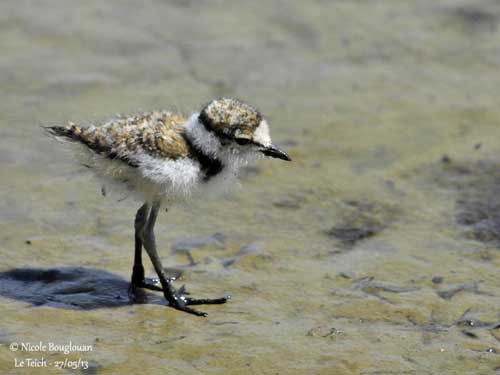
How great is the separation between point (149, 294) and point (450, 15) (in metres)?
5.00

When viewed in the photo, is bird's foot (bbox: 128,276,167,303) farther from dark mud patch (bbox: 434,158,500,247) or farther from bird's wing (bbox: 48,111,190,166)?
dark mud patch (bbox: 434,158,500,247)

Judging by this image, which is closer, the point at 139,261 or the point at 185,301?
the point at 185,301

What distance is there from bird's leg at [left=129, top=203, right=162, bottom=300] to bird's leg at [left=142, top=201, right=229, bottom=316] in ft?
0.10

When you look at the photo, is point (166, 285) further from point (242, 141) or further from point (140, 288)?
point (242, 141)

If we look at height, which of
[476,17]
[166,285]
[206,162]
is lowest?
[166,285]

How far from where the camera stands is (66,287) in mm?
4961

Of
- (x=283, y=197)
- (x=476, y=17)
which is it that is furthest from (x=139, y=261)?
(x=476, y=17)

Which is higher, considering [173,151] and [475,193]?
[173,151]

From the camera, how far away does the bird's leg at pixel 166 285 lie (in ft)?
16.0

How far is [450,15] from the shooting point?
892 centimetres

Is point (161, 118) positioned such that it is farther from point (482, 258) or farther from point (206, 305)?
point (482, 258)

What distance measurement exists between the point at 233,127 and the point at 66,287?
1.18m

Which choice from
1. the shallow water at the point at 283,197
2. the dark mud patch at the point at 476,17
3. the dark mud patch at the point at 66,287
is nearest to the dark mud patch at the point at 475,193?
the shallow water at the point at 283,197

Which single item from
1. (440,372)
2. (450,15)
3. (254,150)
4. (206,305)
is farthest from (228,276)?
(450,15)
